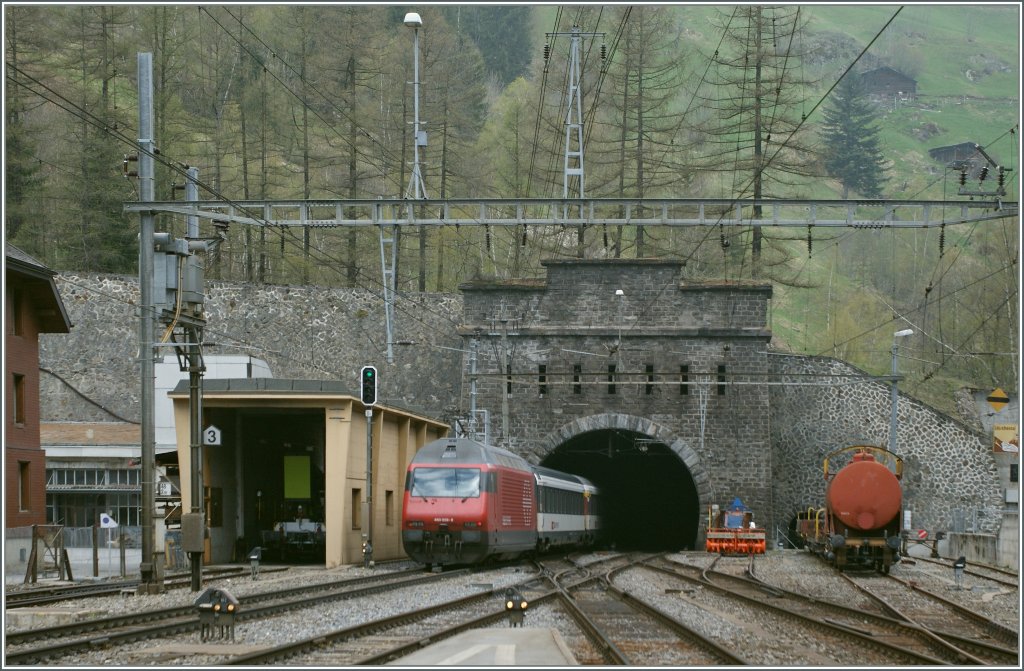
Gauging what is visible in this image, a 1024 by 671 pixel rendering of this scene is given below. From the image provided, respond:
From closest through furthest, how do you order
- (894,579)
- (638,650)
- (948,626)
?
(638,650)
(948,626)
(894,579)

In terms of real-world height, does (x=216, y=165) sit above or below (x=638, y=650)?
above

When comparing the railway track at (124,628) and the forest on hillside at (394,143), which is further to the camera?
the forest on hillside at (394,143)

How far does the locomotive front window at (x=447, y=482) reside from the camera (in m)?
28.6

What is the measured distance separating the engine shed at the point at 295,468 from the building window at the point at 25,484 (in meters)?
3.93

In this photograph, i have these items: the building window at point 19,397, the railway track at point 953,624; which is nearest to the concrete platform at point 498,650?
the railway track at point 953,624

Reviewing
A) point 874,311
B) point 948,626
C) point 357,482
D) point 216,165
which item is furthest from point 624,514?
point 948,626

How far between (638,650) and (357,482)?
62.8ft

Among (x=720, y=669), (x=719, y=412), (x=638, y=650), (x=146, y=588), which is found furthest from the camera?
(x=719, y=412)

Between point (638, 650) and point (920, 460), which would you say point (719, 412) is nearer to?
point (920, 460)

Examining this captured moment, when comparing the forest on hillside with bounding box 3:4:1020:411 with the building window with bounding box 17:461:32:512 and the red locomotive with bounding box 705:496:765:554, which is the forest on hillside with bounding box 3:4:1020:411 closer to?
the red locomotive with bounding box 705:496:765:554

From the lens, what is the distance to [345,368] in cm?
5112

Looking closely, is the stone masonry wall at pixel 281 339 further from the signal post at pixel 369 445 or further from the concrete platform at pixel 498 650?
the concrete platform at pixel 498 650

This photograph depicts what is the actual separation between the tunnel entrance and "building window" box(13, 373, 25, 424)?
78.6 feet

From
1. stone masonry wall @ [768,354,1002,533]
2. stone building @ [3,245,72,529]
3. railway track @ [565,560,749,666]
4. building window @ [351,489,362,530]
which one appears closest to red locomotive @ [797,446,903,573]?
railway track @ [565,560,749,666]
